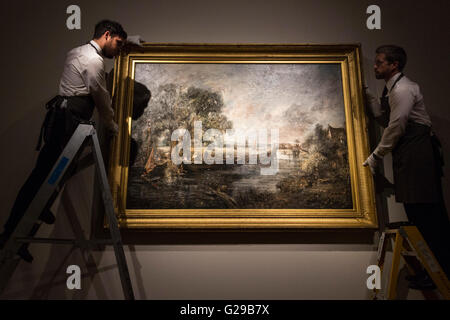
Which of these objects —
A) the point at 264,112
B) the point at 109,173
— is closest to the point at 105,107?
the point at 109,173

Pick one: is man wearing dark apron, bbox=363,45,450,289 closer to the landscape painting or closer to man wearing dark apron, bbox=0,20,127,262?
the landscape painting

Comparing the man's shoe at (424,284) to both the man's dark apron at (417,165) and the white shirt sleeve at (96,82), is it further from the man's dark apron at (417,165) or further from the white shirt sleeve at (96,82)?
the white shirt sleeve at (96,82)

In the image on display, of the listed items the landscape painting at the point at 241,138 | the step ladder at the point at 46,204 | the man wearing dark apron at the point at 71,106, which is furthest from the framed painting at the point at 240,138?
the step ladder at the point at 46,204

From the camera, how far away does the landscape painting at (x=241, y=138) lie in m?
2.50

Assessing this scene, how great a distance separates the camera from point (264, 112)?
2656mm

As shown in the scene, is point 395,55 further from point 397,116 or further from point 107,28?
point 107,28

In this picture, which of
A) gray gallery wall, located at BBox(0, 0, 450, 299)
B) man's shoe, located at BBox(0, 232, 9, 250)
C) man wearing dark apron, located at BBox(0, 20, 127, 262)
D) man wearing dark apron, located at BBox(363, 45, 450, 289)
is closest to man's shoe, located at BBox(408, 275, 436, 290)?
man wearing dark apron, located at BBox(363, 45, 450, 289)

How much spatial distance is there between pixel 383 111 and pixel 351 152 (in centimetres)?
44

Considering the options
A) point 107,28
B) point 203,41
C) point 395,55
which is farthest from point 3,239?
point 395,55

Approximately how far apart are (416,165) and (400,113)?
1.26 feet

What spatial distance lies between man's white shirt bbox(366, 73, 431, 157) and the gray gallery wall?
1.10 feet

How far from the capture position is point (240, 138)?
260 cm

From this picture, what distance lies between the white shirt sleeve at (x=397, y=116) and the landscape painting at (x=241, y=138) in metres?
0.31

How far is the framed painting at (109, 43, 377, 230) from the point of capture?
246cm
